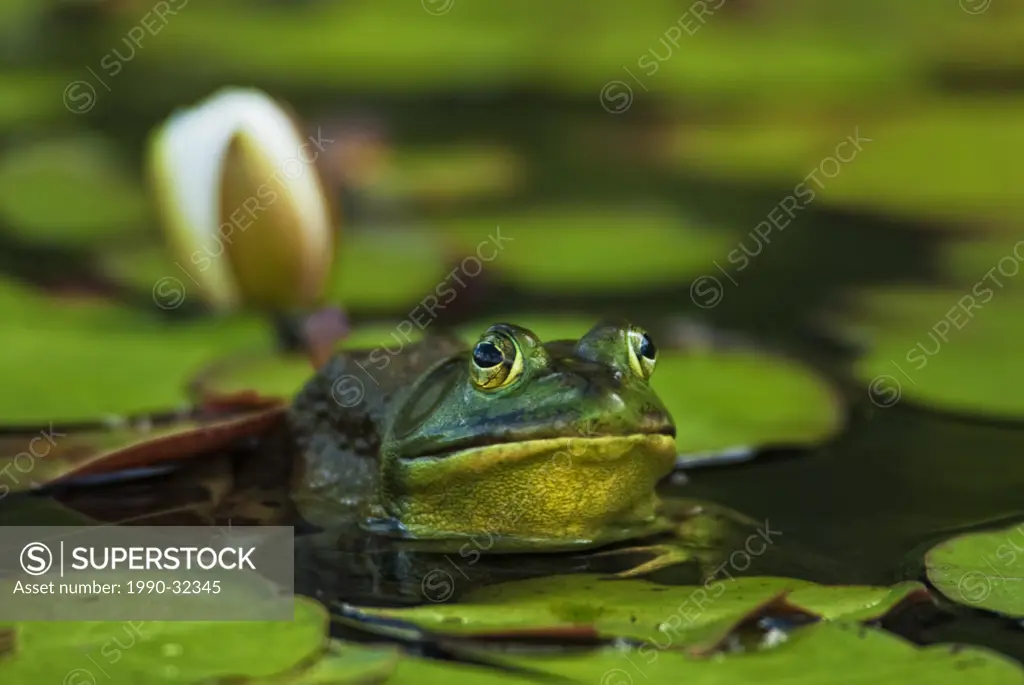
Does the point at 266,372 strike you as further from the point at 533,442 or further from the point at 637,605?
the point at 637,605

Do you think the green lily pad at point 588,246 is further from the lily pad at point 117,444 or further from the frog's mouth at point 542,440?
the frog's mouth at point 542,440

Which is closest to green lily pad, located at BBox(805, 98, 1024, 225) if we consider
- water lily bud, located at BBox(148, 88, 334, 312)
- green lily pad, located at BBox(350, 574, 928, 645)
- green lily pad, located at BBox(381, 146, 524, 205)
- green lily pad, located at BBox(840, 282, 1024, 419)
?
green lily pad, located at BBox(840, 282, 1024, 419)

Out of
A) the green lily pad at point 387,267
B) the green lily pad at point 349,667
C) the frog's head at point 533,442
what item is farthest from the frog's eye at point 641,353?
the green lily pad at point 387,267

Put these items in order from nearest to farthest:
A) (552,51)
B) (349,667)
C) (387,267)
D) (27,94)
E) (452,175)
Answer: (349,667)
(387,267)
(452,175)
(27,94)
(552,51)

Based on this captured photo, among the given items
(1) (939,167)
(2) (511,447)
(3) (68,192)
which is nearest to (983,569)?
(2) (511,447)

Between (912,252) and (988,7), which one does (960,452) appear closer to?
(912,252)

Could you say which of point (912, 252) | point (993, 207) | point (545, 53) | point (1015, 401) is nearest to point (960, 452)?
point (1015, 401)
